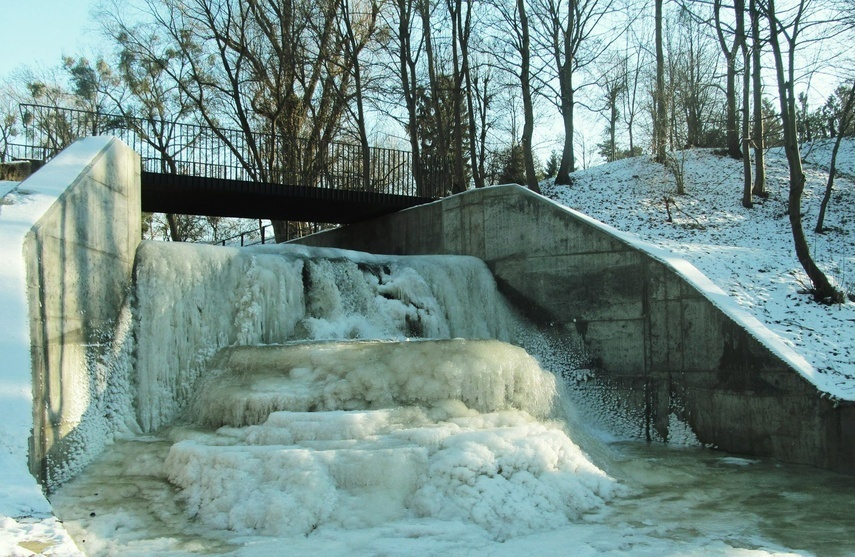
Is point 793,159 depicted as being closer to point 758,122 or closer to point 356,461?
point 758,122

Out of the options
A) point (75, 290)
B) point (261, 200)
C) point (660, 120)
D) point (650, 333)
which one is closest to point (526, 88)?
point (660, 120)

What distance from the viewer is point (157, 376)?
6.77 meters

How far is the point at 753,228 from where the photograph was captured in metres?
12.1

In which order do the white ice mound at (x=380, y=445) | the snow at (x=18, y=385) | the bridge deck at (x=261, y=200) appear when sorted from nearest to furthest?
the snow at (x=18, y=385), the white ice mound at (x=380, y=445), the bridge deck at (x=261, y=200)

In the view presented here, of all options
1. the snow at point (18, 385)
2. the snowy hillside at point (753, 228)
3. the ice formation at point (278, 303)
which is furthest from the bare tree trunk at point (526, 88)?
the snow at point (18, 385)

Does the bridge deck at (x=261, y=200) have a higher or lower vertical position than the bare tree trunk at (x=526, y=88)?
lower

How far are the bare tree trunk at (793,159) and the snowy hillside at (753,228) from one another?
22 centimetres

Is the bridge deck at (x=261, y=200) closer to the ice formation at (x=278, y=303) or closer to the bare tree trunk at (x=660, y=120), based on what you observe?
the ice formation at (x=278, y=303)

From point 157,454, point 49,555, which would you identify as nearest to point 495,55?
point 157,454

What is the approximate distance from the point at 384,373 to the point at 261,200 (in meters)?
7.31

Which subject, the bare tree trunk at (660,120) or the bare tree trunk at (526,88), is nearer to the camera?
the bare tree trunk at (660,120)

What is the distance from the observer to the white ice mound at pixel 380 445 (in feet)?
15.1

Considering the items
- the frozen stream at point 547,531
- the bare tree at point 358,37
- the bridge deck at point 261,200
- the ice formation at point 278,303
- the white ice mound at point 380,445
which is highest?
the bare tree at point 358,37

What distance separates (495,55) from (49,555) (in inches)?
655
